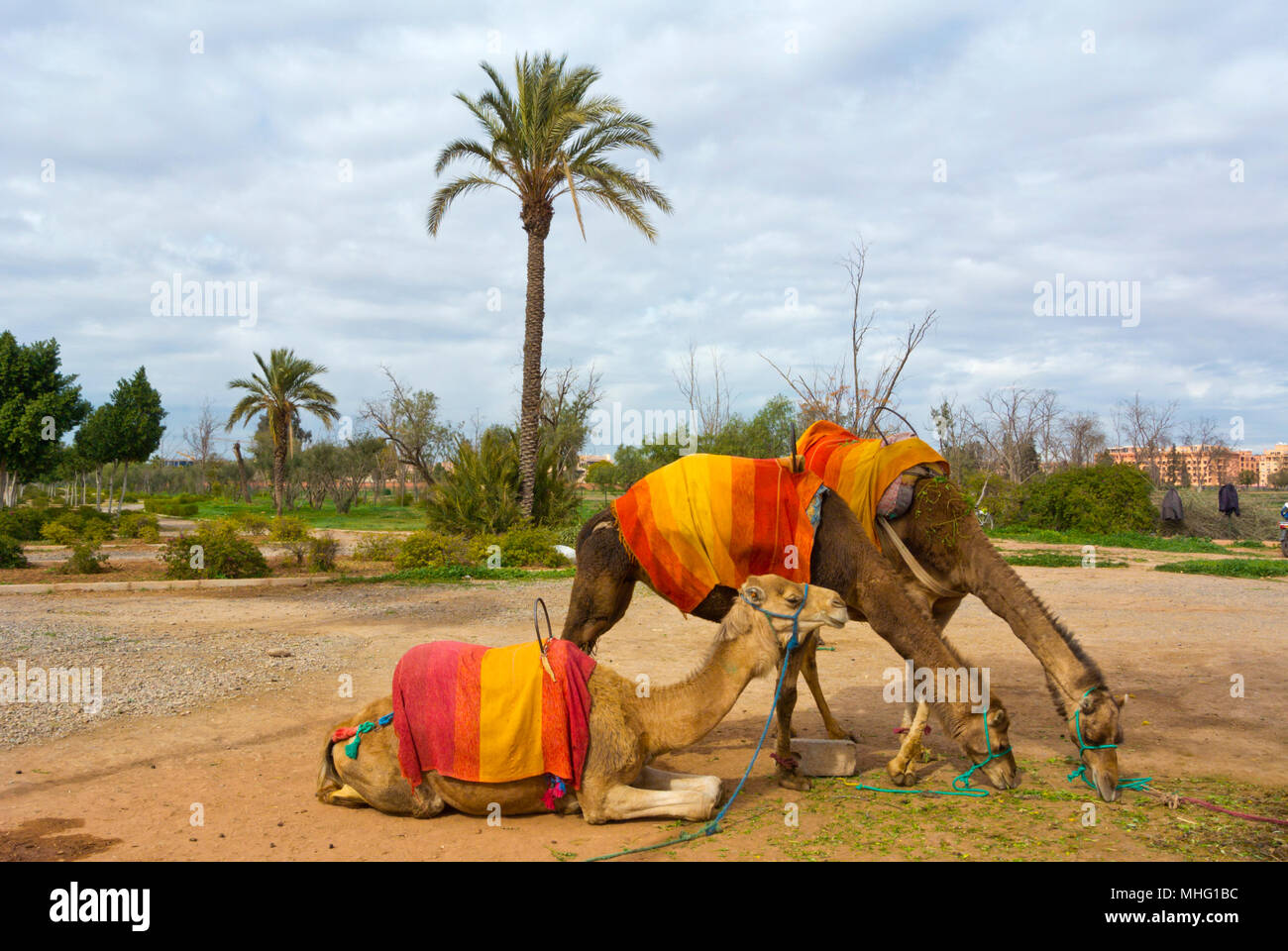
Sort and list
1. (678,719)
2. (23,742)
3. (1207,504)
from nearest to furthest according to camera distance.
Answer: (678,719) < (23,742) < (1207,504)

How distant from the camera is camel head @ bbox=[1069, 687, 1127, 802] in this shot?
4.81 meters

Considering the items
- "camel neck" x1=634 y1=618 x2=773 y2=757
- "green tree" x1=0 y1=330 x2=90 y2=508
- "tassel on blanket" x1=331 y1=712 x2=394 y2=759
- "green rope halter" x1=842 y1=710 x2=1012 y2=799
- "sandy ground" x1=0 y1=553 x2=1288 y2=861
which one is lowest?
"sandy ground" x1=0 y1=553 x2=1288 y2=861

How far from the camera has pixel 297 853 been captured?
174 inches

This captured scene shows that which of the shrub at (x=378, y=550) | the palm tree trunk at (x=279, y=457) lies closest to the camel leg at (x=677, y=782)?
the shrub at (x=378, y=550)

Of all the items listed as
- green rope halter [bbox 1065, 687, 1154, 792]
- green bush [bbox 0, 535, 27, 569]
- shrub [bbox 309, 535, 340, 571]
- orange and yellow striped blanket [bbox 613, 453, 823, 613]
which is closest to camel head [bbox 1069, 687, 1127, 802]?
green rope halter [bbox 1065, 687, 1154, 792]

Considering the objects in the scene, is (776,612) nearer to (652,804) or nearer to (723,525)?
(723,525)

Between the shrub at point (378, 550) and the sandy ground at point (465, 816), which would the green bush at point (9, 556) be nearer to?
the sandy ground at point (465, 816)

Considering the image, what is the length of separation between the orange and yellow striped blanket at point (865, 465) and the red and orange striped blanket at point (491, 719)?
2.50 metres

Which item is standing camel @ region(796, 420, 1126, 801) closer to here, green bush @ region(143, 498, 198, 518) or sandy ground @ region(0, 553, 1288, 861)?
sandy ground @ region(0, 553, 1288, 861)

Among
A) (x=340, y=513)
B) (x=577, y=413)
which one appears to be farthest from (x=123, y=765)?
(x=340, y=513)

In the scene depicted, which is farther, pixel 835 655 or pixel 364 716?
pixel 835 655

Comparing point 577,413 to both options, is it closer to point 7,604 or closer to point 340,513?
point 340,513
